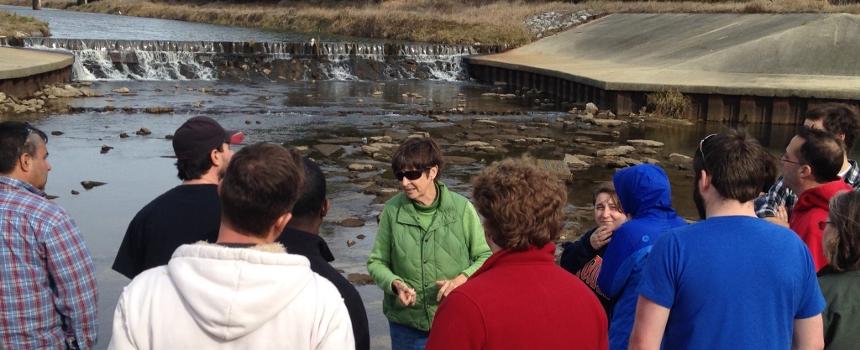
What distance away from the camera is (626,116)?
24.3m

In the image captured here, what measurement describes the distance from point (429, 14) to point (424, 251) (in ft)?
162

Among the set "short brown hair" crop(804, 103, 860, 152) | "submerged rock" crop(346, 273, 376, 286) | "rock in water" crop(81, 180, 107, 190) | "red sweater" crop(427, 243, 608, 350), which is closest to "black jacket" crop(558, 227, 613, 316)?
"red sweater" crop(427, 243, 608, 350)

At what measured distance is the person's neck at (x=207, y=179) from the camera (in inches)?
160

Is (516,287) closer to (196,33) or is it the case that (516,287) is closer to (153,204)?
(153,204)

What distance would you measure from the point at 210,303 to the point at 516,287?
95 centimetres

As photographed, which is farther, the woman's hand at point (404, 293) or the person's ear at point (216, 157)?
the woman's hand at point (404, 293)

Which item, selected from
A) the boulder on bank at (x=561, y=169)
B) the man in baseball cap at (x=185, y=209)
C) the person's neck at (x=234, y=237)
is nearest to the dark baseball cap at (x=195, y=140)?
the man in baseball cap at (x=185, y=209)

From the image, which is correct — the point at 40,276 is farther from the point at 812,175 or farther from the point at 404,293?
the point at 812,175

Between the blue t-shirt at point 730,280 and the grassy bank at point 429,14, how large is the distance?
31.8 meters

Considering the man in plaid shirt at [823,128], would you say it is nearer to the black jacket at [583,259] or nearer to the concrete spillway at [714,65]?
the black jacket at [583,259]

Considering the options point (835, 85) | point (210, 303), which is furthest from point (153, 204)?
point (835, 85)

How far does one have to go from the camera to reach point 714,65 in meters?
27.6

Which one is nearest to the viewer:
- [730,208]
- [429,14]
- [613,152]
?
[730,208]

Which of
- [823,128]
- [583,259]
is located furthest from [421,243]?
[823,128]
